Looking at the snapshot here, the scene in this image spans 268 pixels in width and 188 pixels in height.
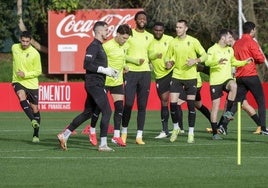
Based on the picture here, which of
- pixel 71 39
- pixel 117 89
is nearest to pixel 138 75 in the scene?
pixel 117 89

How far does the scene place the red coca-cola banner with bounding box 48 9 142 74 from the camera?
44031mm

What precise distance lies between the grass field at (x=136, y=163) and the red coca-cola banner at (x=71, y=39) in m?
20.4

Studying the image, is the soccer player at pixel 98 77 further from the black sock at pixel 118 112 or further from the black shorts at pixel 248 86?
the black shorts at pixel 248 86

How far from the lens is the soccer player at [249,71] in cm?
2353

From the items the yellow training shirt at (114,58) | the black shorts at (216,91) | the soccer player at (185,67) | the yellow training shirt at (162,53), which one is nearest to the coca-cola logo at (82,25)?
the yellow training shirt at (162,53)

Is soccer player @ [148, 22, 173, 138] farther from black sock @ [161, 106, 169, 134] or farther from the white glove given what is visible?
the white glove

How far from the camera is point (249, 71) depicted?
23.8 metres

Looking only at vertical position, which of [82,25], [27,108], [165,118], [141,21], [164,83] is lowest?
[165,118]

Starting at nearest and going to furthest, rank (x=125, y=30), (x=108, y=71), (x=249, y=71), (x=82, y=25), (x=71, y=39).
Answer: (x=108, y=71)
(x=125, y=30)
(x=249, y=71)
(x=71, y=39)
(x=82, y=25)

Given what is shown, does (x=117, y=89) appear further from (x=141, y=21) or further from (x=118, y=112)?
(x=141, y=21)

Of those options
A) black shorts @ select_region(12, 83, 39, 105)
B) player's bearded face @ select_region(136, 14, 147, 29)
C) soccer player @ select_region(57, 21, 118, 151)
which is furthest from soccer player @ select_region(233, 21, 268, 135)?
soccer player @ select_region(57, 21, 118, 151)

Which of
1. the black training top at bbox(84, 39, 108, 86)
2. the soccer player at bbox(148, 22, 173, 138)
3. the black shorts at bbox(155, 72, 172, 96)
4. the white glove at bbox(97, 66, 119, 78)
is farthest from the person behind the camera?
the black shorts at bbox(155, 72, 172, 96)

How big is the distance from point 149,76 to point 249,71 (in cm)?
347

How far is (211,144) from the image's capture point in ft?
67.5
